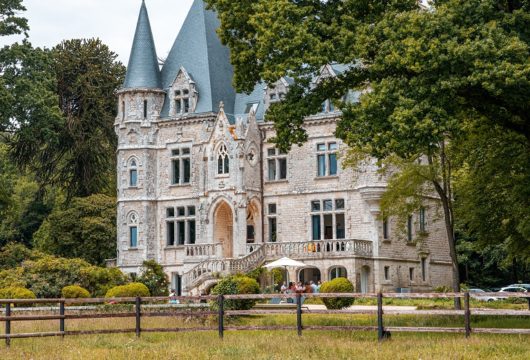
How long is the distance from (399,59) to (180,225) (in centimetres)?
3141

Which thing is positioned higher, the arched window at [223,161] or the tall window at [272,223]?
the arched window at [223,161]

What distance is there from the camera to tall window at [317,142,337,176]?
164 ft

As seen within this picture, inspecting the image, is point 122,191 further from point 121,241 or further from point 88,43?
point 88,43

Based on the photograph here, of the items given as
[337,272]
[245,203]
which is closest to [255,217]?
[245,203]

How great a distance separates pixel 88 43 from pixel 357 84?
38.3 m

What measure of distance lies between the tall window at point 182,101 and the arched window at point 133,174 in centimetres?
362

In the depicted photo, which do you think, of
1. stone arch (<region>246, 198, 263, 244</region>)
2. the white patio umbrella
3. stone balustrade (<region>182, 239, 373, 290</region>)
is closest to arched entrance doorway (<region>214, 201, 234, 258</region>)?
stone arch (<region>246, 198, 263, 244</region>)

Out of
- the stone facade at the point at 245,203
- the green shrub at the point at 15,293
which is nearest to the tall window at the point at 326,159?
the stone facade at the point at 245,203

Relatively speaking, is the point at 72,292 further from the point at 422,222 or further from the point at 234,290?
the point at 422,222

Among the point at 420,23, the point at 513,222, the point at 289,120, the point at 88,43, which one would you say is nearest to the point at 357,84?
the point at 289,120

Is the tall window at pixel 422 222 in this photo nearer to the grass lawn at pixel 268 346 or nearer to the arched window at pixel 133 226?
the arched window at pixel 133 226

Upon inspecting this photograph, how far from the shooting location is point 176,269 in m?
52.5

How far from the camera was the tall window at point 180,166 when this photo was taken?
53.2m

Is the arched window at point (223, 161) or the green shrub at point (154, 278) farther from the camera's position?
the arched window at point (223, 161)
